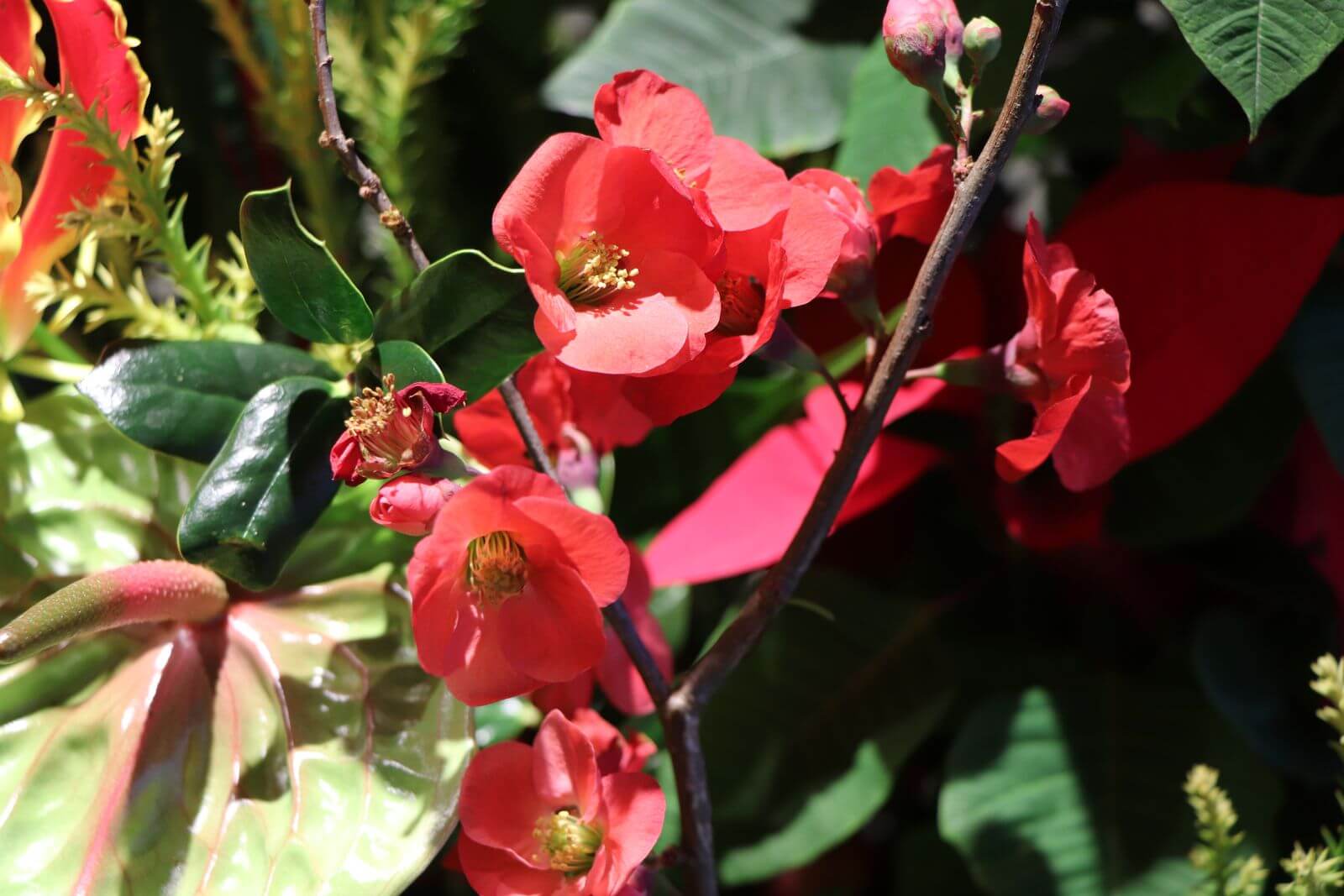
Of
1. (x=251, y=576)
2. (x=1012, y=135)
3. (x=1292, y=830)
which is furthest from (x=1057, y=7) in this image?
(x=1292, y=830)

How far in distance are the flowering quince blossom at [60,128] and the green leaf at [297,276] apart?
2.4 inches

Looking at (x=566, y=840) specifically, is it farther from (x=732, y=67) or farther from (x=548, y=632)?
(x=732, y=67)

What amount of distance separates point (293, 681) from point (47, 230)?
14 centimetres

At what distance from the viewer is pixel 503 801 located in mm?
277

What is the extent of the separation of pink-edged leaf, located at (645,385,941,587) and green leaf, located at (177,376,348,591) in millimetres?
146

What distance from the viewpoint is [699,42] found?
50 cm

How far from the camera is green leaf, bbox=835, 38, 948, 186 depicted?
1.27 ft

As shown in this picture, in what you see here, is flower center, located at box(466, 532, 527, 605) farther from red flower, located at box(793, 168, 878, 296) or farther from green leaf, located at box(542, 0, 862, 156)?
green leaf, located at box(542, 0, 862, 156)

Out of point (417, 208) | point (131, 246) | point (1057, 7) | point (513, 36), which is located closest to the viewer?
point (1057, 7)

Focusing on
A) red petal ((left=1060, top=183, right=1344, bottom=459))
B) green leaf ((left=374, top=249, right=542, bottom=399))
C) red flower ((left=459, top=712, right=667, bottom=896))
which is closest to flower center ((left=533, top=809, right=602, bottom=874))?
red flower ((left=459, top=712, right=667, bottom=896))

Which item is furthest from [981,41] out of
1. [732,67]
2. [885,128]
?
[732,67]

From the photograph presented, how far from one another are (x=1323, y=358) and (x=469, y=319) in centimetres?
29

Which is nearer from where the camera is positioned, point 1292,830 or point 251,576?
point 251,576

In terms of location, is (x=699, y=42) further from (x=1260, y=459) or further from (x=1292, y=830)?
(x=1292, y=830)
